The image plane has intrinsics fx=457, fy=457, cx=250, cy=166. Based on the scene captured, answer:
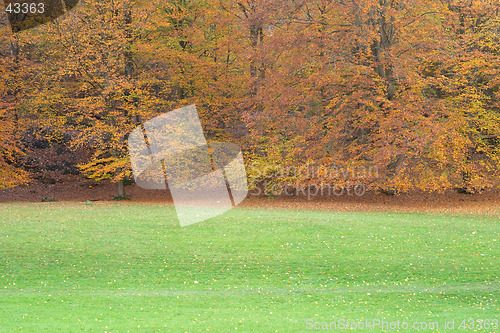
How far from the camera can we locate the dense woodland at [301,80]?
21.0 metres

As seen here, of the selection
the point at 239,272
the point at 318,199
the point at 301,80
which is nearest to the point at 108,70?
the point at 301,80

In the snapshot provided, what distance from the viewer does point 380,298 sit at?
31.6ft

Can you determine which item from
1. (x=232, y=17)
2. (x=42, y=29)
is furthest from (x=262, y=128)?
(x=42, y=29)

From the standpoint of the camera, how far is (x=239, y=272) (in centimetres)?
1140

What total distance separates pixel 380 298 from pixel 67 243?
8.68 meters

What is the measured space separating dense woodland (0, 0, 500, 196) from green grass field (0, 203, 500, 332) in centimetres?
596

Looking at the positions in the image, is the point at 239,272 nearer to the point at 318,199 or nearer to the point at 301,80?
the point at 301,80

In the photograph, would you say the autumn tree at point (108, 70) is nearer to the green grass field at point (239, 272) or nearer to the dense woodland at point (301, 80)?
the dense woodland at point (301, 80)

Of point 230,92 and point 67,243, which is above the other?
point 230,92

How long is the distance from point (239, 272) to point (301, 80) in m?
13.8

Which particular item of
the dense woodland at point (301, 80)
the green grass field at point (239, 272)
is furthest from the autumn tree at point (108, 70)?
the green grass field at point (239, 272)

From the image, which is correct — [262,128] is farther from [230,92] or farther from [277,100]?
[230,92]

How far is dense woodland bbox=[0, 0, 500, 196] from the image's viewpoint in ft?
68.9

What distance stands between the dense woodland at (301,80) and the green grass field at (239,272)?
5.96m
